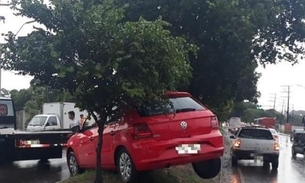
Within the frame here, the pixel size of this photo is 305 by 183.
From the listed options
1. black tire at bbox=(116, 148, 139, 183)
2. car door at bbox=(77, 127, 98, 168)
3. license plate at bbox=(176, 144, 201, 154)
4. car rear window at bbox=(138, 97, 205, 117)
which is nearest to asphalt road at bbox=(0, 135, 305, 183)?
car door at bbox=(77, 127, 98, 168)

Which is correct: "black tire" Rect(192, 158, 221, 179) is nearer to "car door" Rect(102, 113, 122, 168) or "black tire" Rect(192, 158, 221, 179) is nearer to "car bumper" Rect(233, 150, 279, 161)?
"car door" Rect(102, 113, 122, 168)

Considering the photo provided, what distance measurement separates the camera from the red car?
9.05 metres

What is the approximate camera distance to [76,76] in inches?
326

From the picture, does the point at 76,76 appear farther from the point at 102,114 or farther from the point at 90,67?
the point at 102,114

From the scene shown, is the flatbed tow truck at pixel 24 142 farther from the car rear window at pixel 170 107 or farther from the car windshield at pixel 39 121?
the car windshield at pixel 39 121

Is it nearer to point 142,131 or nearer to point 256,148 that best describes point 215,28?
point 142,131

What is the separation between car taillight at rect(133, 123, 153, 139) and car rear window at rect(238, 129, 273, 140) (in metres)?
11.0

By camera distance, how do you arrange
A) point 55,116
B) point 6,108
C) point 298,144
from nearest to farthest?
point 6,108
point 298,144
point 55,116

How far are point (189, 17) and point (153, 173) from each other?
466 cm

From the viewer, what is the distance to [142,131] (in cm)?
910

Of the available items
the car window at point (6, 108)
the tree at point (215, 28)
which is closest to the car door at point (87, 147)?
the tree at point (215, 28)

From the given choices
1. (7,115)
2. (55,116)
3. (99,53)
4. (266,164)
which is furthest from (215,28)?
(55,116)

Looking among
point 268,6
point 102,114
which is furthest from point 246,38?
point 102,114

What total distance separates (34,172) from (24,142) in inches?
51.2
